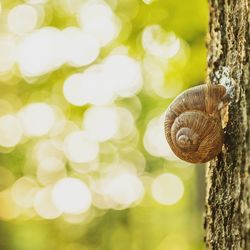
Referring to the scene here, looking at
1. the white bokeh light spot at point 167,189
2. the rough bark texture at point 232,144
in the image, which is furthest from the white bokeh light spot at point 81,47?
the white bokeh light spot at point 167,189

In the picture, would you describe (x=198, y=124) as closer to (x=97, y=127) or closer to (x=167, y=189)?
(x=97, y=127)

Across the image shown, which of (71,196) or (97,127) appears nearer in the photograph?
(97,127)

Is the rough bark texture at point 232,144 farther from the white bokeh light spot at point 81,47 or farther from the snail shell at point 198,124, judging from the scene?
the white bokeh light spot at point 81,47

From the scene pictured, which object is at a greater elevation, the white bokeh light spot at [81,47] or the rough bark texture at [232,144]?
the white bokeh light spot at [81,47]

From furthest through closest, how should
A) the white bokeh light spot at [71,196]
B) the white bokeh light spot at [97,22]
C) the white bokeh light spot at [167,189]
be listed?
1. the white bokeh light spot at [71,196]
2. the white bokeh light spot at [167,189]
3. the white bokeh light spot at [97,22]

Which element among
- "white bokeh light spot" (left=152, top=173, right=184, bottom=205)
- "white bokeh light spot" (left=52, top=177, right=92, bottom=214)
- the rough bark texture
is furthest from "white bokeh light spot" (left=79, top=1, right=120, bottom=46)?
"white bokeh light spot" (left=52, top=177, right=92, bottom=214)

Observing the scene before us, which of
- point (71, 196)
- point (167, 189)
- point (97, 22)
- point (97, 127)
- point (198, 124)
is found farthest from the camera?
point (71, 196)

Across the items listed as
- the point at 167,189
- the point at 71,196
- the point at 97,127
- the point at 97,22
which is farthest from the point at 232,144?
the point at 71,196

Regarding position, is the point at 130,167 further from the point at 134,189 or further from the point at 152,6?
the point at 152,6
